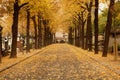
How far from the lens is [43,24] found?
88.6 m

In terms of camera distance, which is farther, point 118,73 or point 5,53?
point 5,53

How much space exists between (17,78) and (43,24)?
229ft

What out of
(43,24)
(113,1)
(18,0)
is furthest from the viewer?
(43,24)

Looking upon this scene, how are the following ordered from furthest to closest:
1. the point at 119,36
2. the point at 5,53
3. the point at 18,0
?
the point at 119,36
the point at 5,53
the point at 18,0

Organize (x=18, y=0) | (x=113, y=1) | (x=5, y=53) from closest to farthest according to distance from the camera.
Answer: (x=113, y=1) < (x=18, y=0) < (x=5, y=53)

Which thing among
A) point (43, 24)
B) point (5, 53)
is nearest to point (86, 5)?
point (5, 53)

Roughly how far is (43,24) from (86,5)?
32625mm

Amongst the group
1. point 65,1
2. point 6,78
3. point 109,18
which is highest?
point 65,1

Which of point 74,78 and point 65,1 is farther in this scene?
point 65,1

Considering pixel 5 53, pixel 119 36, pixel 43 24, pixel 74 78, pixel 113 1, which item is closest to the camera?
pixel 74 78

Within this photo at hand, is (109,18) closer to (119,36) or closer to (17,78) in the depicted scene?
(119,36)

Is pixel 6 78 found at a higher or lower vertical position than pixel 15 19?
lower

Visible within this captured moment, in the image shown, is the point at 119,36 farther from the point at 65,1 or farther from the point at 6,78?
the point at 6,78

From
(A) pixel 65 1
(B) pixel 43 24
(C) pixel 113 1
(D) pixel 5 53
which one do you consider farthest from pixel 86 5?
(B) pixel 43 24
